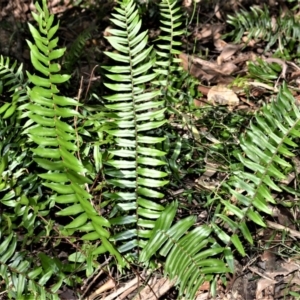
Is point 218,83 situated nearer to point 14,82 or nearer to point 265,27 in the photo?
point 265,27

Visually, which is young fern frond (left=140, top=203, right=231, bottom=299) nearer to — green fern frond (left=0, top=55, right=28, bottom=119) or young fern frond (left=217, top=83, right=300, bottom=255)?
young fern frond (left=217, top=83, right=300, bottom=255)

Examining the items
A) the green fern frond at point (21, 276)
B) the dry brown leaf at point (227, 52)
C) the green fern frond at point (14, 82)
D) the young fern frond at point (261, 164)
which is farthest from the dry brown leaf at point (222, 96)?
the green fern frond at point (21, 276)

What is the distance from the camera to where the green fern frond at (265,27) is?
3.38 meters

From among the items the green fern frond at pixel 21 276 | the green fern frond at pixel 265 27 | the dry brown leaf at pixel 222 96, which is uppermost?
the green fern frond at pixel 265 27

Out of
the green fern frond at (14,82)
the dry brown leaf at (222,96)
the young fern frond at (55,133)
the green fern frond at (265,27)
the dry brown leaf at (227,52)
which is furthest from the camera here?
the dry brown leaf at (227,52)

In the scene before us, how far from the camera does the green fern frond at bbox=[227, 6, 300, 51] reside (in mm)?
3377

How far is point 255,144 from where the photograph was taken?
87.4 inches

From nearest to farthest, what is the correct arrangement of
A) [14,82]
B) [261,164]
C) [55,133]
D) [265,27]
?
[55,133] → [261,164] → [14,82] → [265,27]

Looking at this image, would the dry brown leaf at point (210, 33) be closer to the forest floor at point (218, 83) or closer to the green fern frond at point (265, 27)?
the forest floor at point (218, 83)

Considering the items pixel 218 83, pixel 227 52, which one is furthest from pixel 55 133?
pixel 227 52

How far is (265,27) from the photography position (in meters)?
3.52

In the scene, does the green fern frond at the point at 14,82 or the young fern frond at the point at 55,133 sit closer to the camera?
the young fern frond at the point at 55,133

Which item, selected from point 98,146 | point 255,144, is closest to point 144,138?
point 98,146

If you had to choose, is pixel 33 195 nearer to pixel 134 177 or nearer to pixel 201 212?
pixel 134 177
